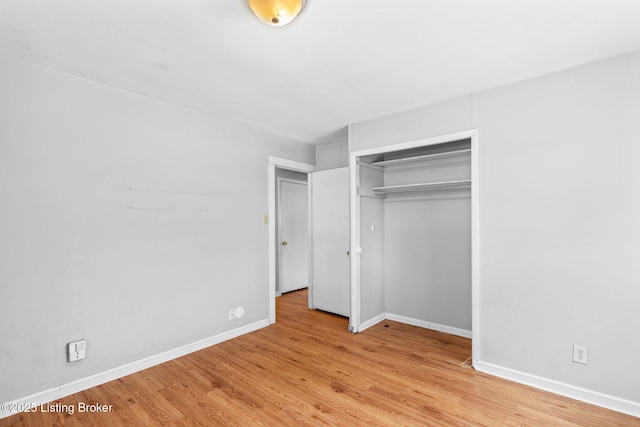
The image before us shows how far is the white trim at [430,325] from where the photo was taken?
12.0ft

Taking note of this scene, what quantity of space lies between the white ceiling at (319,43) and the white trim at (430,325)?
2611 mm

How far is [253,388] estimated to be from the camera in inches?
102

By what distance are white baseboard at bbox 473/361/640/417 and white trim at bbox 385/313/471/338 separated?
80cm

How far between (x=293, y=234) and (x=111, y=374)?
383 centimetres

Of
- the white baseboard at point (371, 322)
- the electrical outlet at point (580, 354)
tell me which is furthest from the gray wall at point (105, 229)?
the electrical outlet at point (580, 354)

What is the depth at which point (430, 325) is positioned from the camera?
3.92 m

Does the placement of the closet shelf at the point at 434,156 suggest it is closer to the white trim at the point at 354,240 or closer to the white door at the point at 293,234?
the white trim at the point at 354,240

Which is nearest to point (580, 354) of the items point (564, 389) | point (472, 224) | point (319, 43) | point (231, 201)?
point (564, 389)

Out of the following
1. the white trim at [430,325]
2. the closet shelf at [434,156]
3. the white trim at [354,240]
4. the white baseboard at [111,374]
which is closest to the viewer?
the white baseboard at [111,374]

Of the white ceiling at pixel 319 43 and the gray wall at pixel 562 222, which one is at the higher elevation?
the white ceiling at pixel 319 43

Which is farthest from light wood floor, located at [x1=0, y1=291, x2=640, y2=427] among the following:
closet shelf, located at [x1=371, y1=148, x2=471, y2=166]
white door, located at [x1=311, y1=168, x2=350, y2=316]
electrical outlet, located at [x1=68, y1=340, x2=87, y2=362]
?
closet shelf, located at [x1=371, y1=148, x2=471, y2=166]

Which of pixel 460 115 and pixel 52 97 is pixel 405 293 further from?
pixel 52 97

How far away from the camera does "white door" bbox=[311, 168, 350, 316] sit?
14.3 ft

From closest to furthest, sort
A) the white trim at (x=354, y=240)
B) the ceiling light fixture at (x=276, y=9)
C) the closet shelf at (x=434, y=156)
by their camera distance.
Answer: the ceiling light fixture at (x=276, y=9) < the closet shelf at (x=434, y=156) < the white trim at (x=354, y=240)
